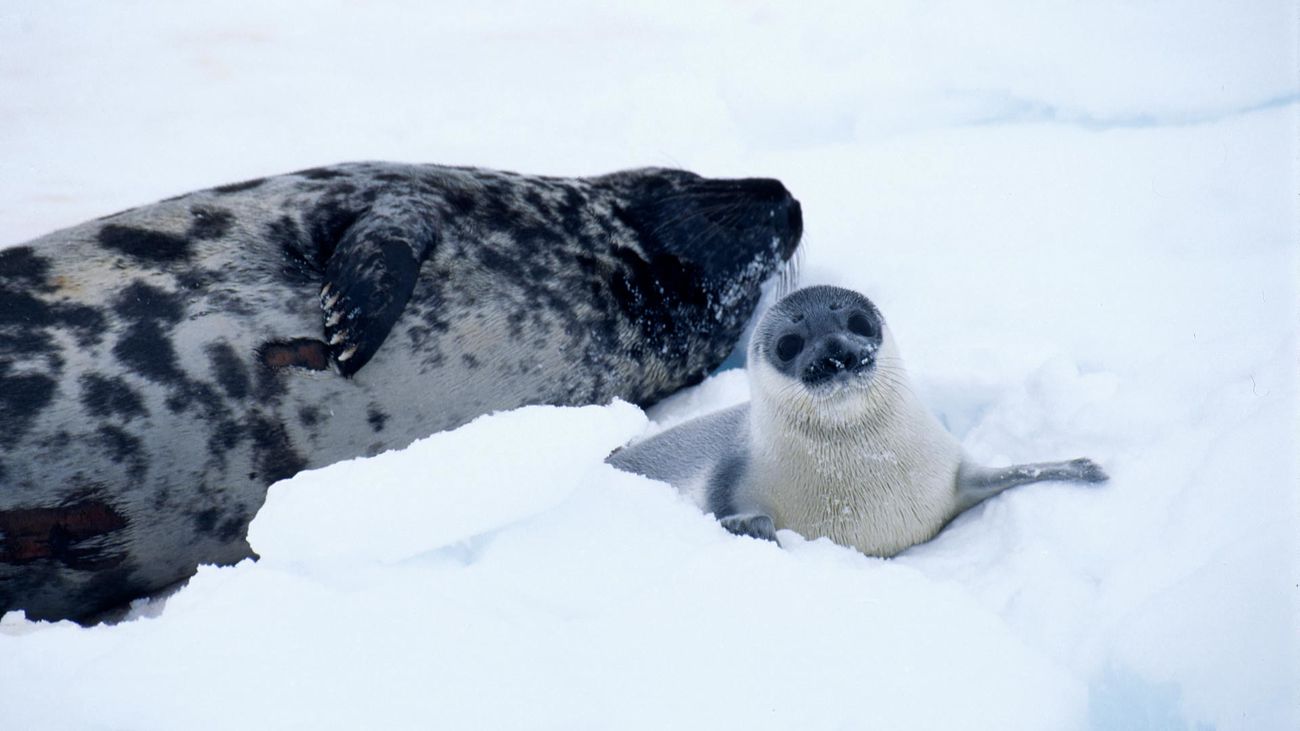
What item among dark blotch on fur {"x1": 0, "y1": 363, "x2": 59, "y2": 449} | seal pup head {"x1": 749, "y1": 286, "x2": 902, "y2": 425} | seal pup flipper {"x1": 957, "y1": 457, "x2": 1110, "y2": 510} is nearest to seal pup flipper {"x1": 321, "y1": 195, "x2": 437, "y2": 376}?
dark blotch on fur {"x1": 0, "y1": 363, "x2": 59, "y2": 449}

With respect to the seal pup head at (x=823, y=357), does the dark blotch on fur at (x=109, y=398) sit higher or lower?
lower

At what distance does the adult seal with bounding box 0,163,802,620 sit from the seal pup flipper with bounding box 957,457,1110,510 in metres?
1.33

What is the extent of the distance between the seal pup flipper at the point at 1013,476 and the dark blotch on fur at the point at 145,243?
225cm

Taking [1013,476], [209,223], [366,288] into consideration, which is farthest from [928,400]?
[209,223]

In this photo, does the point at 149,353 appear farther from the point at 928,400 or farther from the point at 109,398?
the point at 928,400

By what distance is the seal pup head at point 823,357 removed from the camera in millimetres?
2695

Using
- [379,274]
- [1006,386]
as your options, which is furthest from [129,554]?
[1006,386]

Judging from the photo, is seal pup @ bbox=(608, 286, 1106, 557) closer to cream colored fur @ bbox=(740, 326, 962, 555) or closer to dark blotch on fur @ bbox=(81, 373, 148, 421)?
cream colored fur @ bbox=(740, 326, 962, 555)

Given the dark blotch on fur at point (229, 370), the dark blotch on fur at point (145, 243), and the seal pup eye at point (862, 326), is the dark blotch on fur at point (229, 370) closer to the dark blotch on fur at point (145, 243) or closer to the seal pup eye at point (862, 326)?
the dark blotch on fur at point (145, 243)

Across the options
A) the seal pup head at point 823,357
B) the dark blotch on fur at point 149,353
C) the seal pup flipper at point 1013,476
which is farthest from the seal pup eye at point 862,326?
the dark blotch on fur at point 149,353

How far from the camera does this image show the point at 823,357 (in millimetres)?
2676

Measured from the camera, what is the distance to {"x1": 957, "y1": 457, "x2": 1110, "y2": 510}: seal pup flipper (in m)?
2.59

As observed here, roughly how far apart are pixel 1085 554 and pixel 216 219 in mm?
2514

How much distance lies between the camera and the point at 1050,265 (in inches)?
152
